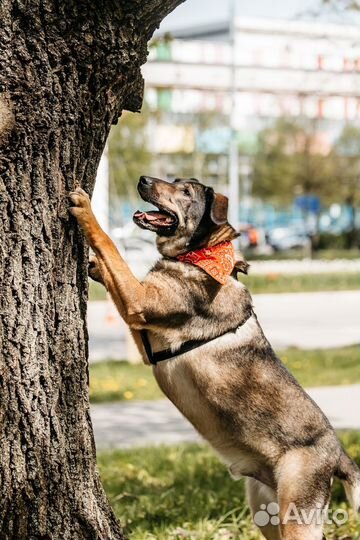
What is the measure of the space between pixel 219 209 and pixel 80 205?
118cm

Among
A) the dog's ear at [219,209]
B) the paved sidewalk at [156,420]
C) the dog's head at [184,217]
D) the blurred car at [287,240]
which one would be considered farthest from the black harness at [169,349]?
the blurred car at [287,240]

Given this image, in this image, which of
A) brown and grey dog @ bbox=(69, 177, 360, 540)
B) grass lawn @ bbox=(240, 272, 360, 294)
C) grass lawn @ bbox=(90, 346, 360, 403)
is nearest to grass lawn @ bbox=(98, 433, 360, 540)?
brown and grey dog @ bbox=(69, 177, 360, 540)

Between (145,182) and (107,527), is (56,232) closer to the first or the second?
(145,182)

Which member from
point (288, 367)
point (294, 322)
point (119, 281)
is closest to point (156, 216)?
point (119, 281)

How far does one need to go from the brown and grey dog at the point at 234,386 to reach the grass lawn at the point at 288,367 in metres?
6.18

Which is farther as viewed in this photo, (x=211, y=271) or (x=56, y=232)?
(x=211, y=271)

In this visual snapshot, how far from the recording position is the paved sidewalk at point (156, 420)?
880 cm

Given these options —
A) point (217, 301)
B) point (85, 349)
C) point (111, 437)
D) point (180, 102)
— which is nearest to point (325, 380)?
point (111, 437)

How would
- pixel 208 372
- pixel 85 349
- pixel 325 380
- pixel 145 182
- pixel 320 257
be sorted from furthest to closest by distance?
pixel 320 257 → pixel 325 380 → pixel 145 182 → pixel 208 372 → pixel 85 349

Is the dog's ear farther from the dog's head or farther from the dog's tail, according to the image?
the dog's tail

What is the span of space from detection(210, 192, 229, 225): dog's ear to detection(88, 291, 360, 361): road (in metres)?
9.33

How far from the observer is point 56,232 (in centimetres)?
392

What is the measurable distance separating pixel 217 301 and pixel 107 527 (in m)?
1.29

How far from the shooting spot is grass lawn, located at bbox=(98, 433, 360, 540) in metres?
5.52
